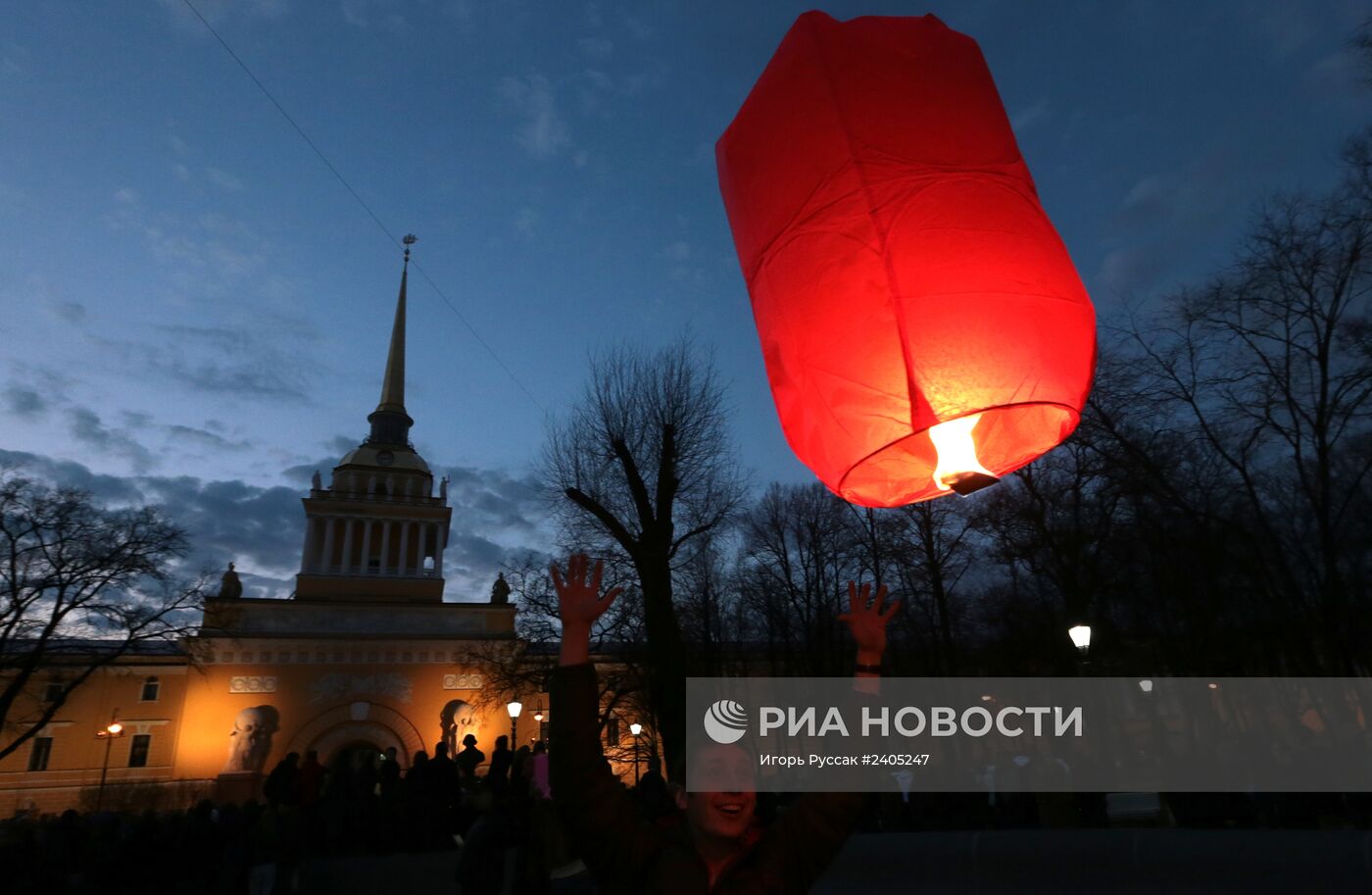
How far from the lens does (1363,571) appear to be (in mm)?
13555

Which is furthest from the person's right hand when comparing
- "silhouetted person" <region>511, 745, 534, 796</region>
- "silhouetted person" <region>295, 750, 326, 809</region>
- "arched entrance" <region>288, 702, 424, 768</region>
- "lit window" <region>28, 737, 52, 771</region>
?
"lit window" <region>28, 737, 52, 771</region>

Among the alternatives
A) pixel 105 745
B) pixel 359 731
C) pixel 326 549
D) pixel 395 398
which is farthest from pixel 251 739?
pixel 395 398

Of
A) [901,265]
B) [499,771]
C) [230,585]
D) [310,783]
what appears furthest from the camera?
[230,585]

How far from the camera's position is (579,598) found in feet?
7.48

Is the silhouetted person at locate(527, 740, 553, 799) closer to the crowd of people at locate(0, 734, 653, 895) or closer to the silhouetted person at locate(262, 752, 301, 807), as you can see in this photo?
the crowd of people at locate(0, 734, 653, 895)

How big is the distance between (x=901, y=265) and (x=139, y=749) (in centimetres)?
4233

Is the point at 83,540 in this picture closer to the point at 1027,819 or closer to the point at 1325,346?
the point at 1027,819

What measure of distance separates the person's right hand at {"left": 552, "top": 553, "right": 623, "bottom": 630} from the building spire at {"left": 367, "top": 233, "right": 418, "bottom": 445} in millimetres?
49150

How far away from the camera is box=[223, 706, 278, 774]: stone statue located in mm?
33625

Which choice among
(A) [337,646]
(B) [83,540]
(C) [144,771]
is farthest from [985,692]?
(C) [144,771]

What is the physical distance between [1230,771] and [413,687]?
31.2 meters

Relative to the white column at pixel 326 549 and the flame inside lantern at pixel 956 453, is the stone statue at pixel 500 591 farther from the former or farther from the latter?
the flame inside lantern at pixel 956 453

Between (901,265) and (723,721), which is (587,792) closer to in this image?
(723,721)

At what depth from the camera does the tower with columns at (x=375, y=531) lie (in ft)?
135
